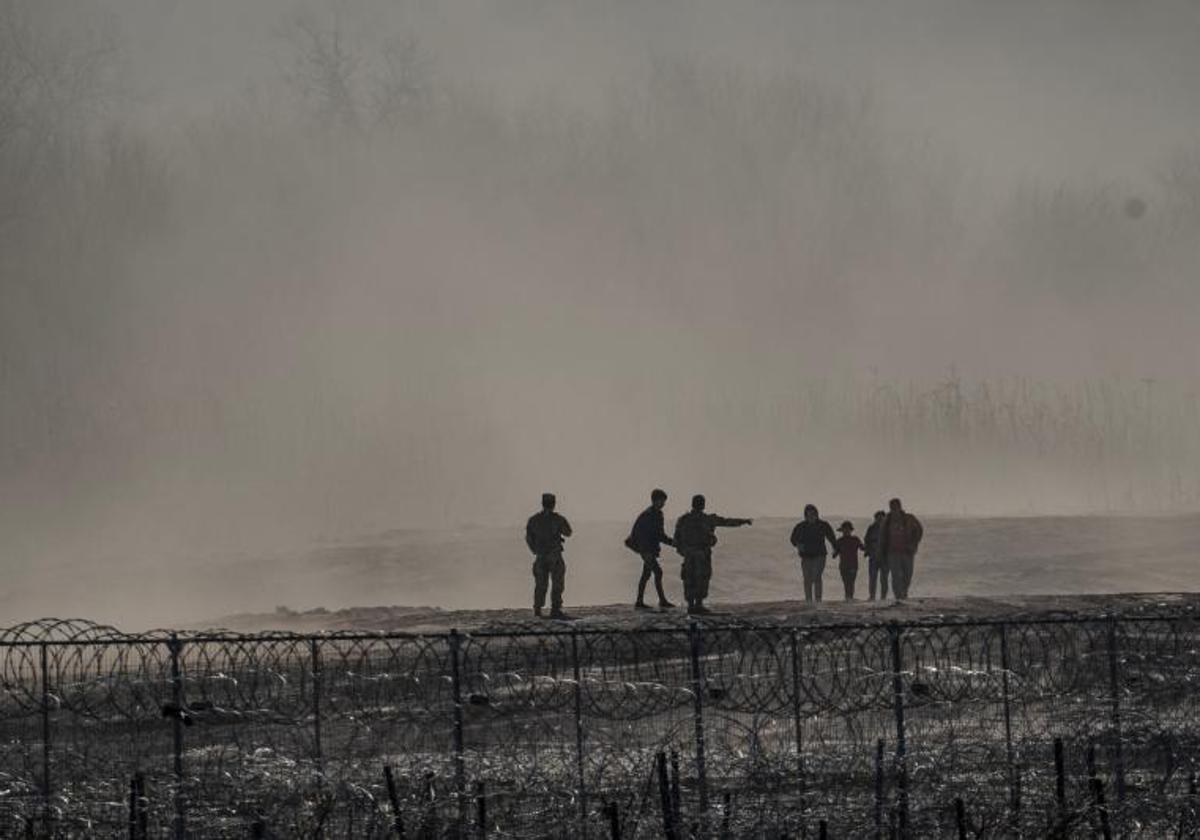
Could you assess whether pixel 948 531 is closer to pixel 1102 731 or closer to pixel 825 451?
pixel 1102 731

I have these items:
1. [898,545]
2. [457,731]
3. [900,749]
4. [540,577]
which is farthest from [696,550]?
[900,749]

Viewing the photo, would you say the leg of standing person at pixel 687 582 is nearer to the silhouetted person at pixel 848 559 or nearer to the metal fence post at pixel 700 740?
the silhouetted person at pixel 848 559

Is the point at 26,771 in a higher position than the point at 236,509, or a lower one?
lower

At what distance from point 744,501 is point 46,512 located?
98.2 feet

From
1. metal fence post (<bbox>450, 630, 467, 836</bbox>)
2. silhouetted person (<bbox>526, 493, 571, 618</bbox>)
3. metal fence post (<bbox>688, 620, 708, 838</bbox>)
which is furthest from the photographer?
silhouetted person (<bbox>526, 493, 571, 618</bbox>)

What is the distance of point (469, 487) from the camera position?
9556cm

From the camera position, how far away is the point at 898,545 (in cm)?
3219

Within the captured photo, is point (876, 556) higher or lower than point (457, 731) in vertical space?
higher

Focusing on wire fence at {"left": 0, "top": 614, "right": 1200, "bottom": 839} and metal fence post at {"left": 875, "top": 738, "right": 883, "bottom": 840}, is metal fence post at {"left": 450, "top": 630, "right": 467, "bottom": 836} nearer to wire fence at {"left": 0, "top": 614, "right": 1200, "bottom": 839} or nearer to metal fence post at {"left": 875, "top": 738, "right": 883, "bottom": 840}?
wire fence at {"left": 0, "top": 614, "right": 1200, "bottom": 839}

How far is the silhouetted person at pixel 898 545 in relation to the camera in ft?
105

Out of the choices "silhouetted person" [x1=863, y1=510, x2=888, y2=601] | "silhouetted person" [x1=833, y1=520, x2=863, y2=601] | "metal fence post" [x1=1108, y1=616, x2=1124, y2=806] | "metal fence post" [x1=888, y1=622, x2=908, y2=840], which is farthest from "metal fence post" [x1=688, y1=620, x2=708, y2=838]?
"silhouetted person" [x1=833, y1=520, x2=863, y2=601]

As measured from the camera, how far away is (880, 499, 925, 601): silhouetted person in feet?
Result: 105

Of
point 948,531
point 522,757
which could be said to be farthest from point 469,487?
point 522,757

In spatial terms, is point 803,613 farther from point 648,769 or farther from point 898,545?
point 648,769
